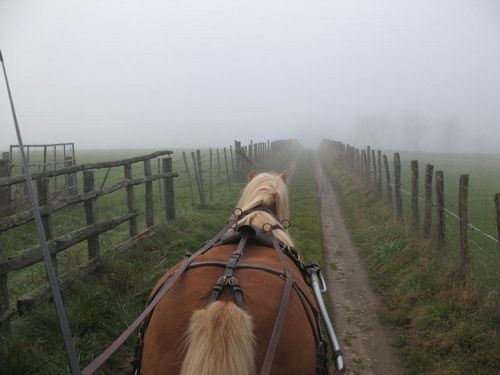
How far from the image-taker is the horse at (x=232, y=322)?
1.82m

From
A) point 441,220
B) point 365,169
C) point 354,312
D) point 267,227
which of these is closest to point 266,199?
point 267,227

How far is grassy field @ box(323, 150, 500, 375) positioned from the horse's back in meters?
2.76

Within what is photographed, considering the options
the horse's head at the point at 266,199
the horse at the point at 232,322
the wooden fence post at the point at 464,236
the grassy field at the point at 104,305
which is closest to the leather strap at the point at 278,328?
the horse at the point at 232,322

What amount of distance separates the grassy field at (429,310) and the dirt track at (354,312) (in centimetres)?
18

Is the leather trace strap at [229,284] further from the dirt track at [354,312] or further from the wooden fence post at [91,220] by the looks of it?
the wooden fence post at [91,220]

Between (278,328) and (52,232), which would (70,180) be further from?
(278,328)

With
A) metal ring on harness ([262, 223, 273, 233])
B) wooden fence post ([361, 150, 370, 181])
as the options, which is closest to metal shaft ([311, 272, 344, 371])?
metal ring on harness ([262, 223, 273, 233])

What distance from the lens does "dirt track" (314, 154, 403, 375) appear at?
4469mm

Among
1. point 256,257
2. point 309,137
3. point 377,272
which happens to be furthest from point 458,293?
point 309,137

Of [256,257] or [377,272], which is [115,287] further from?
[377,272]

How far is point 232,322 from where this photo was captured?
186 cm

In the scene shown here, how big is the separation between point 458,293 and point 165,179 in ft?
19.2

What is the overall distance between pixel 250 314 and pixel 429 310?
407cm

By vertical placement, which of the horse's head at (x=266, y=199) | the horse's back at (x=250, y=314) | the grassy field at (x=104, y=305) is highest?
the horse's head at (x=266, y=199)
